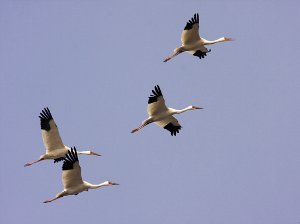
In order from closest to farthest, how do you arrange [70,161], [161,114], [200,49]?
1. [70,161]
2. [161,114]
3. [200,49]

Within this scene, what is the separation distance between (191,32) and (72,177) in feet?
25.1

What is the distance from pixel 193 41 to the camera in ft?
65.6

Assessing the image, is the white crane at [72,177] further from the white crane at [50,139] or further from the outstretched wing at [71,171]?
the white crane at [50,139]

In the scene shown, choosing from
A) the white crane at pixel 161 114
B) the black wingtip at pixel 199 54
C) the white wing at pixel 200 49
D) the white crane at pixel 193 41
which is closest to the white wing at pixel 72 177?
the white crane at pixel 161 114

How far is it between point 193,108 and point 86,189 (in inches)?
220

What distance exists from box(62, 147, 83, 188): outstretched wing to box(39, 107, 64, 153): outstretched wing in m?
2.27

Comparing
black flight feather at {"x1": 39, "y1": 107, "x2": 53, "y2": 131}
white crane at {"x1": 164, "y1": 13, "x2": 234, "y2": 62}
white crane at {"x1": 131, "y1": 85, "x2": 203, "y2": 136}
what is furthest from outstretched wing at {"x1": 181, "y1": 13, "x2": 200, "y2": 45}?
black flight feather at {"x1": 39, "y1": 107, "x2": 53, "y2": 131}

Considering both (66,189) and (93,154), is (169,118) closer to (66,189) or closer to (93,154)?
(93,154)

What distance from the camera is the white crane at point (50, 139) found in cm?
1859

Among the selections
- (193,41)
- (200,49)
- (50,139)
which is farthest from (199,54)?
(50,139)

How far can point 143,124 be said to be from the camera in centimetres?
1880

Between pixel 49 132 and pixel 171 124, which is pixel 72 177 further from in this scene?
pixel 171 124

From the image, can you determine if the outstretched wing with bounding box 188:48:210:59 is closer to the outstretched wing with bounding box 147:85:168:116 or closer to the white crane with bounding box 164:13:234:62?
the white crane with bounding box 164:13:234:62

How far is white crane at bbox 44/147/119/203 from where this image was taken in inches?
632
